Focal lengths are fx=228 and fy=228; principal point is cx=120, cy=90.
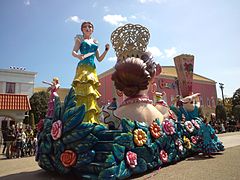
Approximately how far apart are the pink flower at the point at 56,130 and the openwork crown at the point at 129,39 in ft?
10.1

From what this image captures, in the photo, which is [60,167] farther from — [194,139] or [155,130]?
[194,139]

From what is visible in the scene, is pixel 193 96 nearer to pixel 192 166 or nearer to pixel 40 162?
pixel 192 166

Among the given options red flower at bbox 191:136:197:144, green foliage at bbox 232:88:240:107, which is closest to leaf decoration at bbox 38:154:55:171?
red flower at bbox 191:136:197:144

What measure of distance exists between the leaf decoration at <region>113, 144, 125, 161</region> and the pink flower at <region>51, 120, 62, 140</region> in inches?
44.0

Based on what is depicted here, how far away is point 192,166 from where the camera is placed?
16.9 feet

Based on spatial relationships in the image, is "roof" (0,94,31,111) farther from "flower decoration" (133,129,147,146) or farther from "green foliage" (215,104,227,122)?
"green foliage" (215,104,227,122)

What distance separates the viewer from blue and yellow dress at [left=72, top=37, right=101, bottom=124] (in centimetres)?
481

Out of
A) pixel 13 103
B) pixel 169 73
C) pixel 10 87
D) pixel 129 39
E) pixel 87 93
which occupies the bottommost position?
pixel 87 93

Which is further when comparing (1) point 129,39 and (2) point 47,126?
(1) point 129,39

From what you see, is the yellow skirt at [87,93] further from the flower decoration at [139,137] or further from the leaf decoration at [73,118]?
the flower decoration at [139,137]

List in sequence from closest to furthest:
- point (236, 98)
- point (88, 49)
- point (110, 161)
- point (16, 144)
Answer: point (110, 161)
point (88, 49)
point (16, 144)
point (236, 98)

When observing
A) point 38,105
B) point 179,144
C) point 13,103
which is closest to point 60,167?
point 179,144

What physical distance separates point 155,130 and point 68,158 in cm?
195

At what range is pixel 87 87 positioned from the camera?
4.91 m
